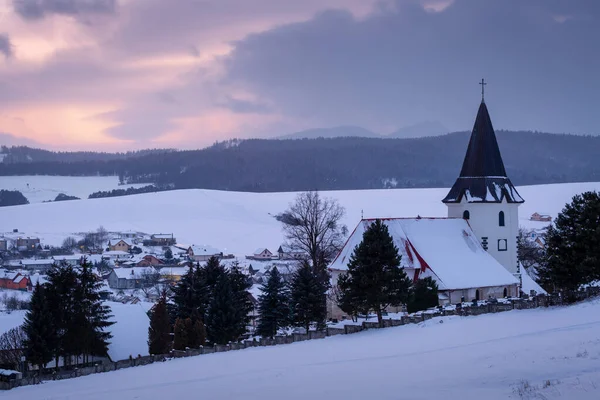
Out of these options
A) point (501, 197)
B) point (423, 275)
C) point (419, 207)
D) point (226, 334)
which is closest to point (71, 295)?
A: point (226, 334)

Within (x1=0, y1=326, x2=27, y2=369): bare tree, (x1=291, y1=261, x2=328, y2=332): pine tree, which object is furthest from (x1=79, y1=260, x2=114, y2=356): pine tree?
(x1=291, y1=261, x2=328, y2=332): pine tree

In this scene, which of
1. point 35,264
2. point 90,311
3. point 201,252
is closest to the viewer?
point 90,311

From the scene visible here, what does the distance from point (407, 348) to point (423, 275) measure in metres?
17.6

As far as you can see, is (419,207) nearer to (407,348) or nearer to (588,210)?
(588,210)

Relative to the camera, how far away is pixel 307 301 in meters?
38.7

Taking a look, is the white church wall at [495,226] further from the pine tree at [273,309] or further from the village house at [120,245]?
the village house at [120,245]

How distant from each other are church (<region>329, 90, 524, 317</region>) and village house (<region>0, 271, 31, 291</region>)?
4885 cm

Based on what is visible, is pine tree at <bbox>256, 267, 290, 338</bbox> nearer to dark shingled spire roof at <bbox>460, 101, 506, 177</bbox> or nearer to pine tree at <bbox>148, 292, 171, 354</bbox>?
pine tree at <bbox>148, 292, 171, 354</bbox>

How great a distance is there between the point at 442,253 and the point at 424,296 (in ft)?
21.6

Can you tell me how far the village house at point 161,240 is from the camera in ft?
438

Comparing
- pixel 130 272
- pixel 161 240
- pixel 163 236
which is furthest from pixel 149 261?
pixel 163 236

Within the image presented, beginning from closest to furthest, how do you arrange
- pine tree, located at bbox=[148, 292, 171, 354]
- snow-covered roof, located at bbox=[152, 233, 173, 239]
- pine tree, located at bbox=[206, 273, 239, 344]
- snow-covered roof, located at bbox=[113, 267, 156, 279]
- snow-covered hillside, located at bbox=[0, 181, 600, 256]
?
pine tree, located at bbox=[148, 292, 171, 354]
pine tree, located at bbox=[206, 273, 239, 344]
snow-covered roof, located at bbox=[113, 267, 156, 279]
snow-covered roof, located at bbox=[152, 233, 173, 239]
snow-covered hillside, located at bbox=[0, 181, 600, 256]

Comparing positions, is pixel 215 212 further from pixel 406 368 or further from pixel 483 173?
pixel 406 368

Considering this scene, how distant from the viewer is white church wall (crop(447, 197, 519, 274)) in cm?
4966
